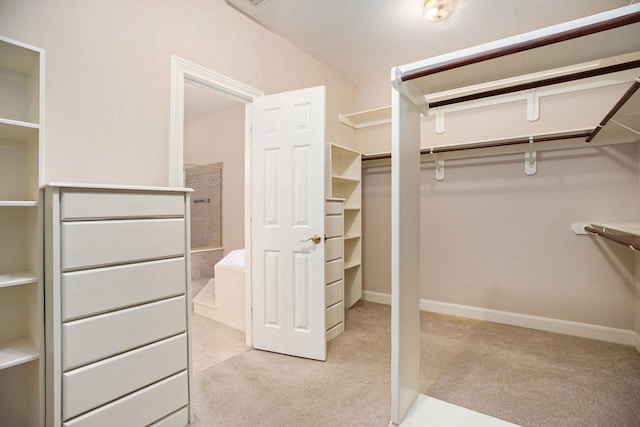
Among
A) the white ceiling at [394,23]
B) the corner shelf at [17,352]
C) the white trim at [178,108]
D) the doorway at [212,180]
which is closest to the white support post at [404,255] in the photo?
the white ceiling at [394,23]

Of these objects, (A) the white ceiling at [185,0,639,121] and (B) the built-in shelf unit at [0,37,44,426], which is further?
(A) the white ceiling at [185,0,639,121]

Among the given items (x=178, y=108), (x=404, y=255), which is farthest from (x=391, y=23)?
(x=404, y=255)

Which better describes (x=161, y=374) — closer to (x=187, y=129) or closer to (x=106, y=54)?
(x=106, y=54)

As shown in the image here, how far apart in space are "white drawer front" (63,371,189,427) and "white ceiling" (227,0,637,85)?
8.38ft

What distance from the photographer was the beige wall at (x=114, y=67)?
1.59 metres

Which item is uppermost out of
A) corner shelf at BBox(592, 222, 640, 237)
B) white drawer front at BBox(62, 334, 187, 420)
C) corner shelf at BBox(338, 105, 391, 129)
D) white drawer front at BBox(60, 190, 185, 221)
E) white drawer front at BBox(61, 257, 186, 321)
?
corner shelf at BBox(338, 105, 391, 129)

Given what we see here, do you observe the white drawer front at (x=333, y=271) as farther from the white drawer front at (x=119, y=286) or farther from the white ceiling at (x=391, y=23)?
the white ceiling at (x=391, y=23)

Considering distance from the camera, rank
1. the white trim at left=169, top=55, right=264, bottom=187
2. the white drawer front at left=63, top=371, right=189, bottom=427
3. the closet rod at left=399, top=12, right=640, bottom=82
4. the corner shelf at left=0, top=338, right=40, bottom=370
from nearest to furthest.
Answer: the closet rod at left=399, top=12, right=640, bottom=82
the corner shelf at left=0, top=338, right=40, bottom=370
the white drawer front at left=63, top=371, right=189, bottom=427
the white trim at left=169, top=55, right=264, bottom=187

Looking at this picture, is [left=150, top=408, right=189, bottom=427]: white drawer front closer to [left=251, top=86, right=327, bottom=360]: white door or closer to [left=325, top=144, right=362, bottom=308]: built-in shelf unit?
[left=251, top=86, right=327, bottom=360]: white door

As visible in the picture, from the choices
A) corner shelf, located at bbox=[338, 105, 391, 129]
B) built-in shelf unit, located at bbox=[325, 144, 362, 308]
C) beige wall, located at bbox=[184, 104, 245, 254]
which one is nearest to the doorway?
beige wall, located at bbox=[184, 104, 245, 254]

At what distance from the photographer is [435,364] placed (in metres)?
2.31

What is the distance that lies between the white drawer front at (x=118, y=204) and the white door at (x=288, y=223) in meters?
0.93

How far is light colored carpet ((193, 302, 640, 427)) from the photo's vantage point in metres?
1.74

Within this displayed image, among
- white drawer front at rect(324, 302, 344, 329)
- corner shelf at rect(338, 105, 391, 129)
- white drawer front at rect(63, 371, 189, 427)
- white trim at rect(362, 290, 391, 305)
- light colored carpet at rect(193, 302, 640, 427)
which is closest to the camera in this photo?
white drawer front at rect(63, 371, 189, 427)
